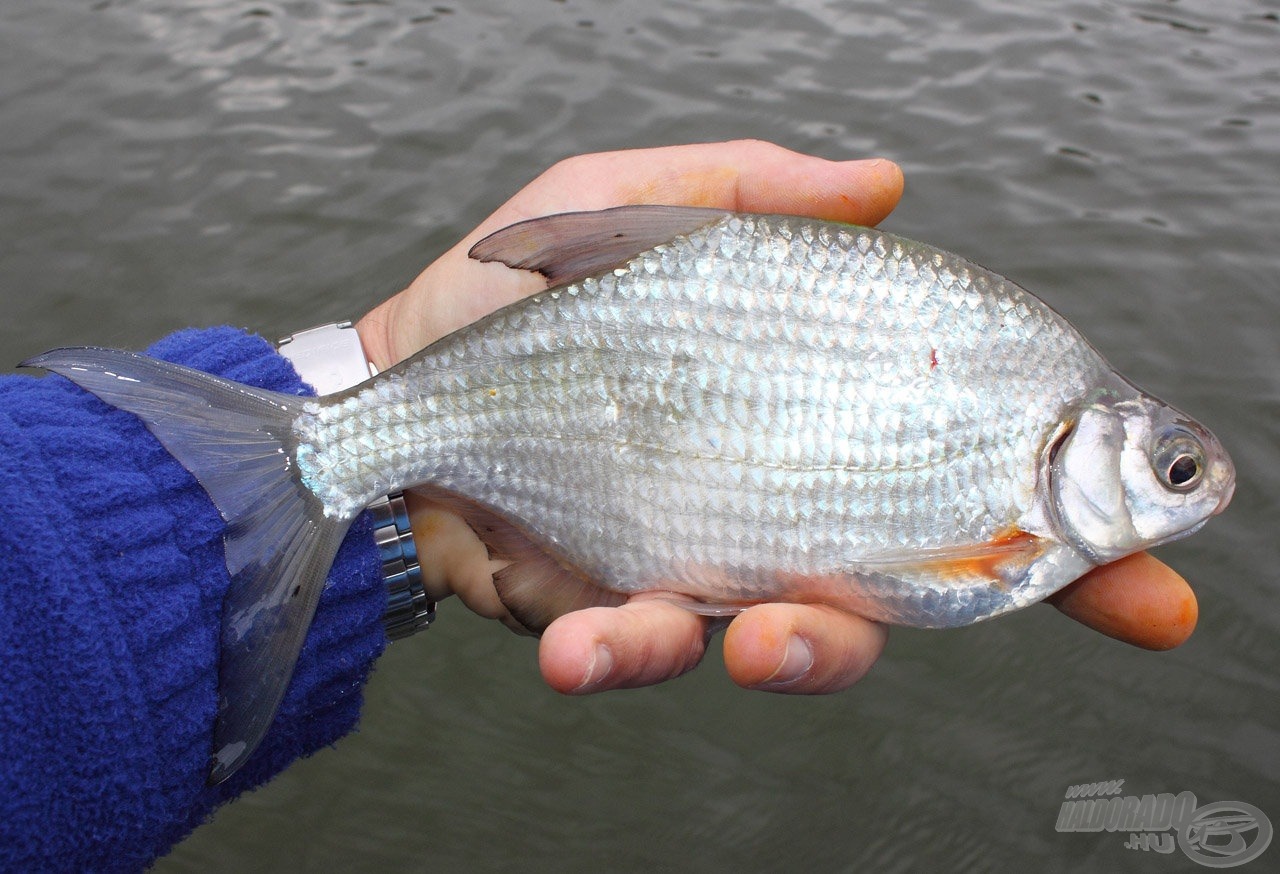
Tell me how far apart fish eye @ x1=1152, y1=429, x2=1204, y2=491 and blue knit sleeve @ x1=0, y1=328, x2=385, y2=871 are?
216 cm

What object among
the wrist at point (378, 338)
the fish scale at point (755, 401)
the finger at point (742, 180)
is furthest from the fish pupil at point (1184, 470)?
the wrist at point (378, 338)

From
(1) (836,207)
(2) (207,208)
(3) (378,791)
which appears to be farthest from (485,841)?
(2) (207,208)

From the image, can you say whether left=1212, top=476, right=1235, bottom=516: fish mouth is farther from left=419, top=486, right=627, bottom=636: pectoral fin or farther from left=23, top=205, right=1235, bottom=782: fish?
left=419, top=486, right=627, bottom=636: pectoral fin

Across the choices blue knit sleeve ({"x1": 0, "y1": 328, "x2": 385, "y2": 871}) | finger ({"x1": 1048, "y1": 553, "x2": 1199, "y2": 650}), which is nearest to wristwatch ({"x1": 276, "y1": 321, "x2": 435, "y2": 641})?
blue knit sleeve ({"x1": 0, "y1": 328, "x2": 385, "y2": 871})

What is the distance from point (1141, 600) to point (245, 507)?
2.42 m

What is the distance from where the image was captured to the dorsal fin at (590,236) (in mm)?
2660

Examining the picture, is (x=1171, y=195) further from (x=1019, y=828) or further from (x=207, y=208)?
(x=207, y=208)

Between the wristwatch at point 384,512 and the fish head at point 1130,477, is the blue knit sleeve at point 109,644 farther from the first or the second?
the fish head at point 1130,477

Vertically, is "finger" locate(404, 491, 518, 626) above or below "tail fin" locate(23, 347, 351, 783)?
below
